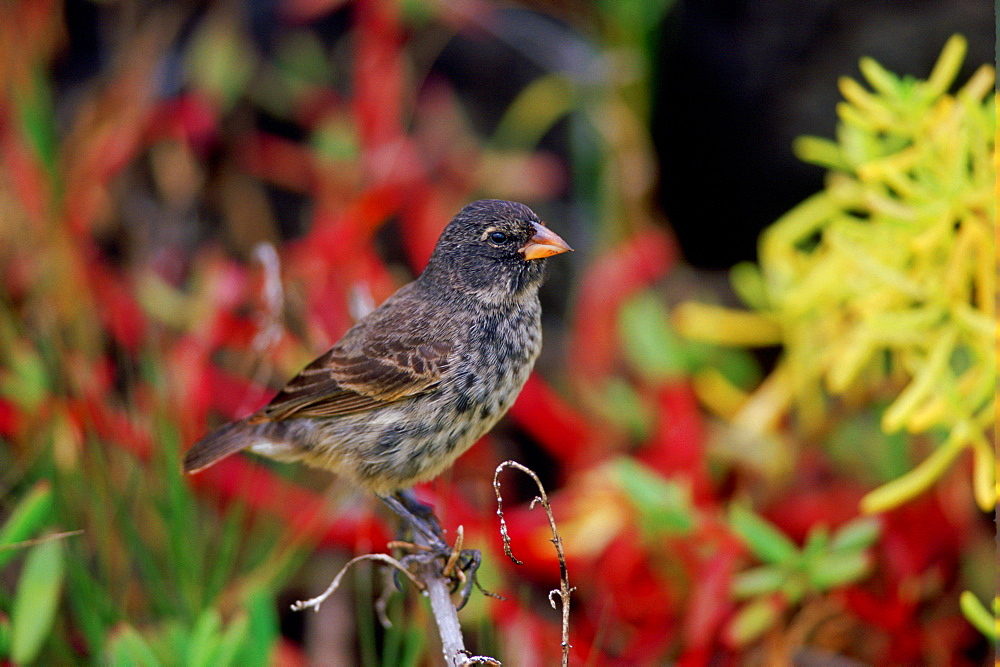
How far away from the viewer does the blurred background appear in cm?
221

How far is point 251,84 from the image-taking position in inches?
155

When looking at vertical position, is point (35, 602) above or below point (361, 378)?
below

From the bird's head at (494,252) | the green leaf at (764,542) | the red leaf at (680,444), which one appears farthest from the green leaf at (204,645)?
the red leaf at (680,444)

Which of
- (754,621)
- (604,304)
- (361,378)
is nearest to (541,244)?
(361,378)

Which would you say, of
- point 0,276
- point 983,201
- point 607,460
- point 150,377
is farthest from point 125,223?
point 983,201

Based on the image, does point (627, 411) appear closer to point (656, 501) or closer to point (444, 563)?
point (656, 501)

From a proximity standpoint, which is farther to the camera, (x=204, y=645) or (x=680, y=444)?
(x=680, y=444)

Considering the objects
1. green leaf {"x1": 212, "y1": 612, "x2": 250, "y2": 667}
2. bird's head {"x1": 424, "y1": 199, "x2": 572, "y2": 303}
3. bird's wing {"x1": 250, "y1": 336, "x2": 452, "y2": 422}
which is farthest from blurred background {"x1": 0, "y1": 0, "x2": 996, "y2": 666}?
bird's head {"x1": 424, "y1": 199, "x2": 572, "y2": 303}

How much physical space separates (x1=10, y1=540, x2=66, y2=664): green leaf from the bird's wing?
49 cm

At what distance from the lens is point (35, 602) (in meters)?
1.91

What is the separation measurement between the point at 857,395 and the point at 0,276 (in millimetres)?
2690

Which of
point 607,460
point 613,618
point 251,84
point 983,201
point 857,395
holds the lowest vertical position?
point 613,618

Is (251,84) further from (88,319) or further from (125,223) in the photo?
(88,319)

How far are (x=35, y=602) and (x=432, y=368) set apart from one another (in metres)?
0.91
